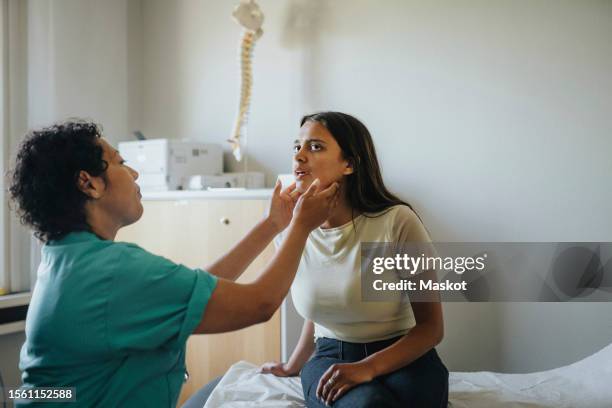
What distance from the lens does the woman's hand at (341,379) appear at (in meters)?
1.28

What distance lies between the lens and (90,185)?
3.21 ft

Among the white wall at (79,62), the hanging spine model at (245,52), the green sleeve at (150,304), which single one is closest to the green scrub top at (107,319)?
the green sleeve at (150,304)

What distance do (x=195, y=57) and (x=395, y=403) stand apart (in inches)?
98.2

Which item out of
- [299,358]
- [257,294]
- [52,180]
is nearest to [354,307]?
[299,358]

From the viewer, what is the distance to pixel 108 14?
9.95 ft

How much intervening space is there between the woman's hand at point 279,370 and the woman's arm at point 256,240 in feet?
1.82

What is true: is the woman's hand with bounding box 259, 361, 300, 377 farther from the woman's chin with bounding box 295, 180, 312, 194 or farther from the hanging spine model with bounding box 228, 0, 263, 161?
the hanging spine model with bounding box 228, 0, 263, 161

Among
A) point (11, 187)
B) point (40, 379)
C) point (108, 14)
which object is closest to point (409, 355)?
point (40, 379)

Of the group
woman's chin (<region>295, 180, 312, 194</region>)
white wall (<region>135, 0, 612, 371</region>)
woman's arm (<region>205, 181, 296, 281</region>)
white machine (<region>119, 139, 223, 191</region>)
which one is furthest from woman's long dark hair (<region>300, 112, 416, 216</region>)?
white machine (<region>119, 139, 223, 191</region>)

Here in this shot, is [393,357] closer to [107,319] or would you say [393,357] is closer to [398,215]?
[398,215]

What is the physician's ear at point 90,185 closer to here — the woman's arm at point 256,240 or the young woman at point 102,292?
the young woman at point 102,292

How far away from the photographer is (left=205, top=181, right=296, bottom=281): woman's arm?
129 centimetres

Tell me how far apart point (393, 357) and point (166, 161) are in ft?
5.59

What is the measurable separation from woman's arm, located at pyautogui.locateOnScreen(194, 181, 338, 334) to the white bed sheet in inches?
24.8
